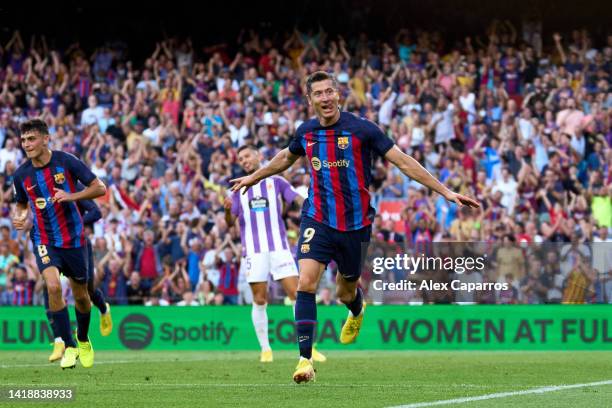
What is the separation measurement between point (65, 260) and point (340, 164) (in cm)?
374

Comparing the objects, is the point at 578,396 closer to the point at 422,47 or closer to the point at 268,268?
the point at 268,268

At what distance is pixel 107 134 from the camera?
26016 mm

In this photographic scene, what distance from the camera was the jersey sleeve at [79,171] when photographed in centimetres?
1267

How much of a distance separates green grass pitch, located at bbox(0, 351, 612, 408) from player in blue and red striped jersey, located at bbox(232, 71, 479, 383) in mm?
897

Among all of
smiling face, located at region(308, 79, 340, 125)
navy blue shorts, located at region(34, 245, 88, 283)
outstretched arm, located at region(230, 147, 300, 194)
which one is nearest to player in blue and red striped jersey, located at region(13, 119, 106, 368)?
navy blue shorts, located at region(34, 245, 88, 283)

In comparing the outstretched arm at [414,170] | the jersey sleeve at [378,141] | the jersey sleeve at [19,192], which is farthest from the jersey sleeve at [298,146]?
the jersey sleeve at [19,192]

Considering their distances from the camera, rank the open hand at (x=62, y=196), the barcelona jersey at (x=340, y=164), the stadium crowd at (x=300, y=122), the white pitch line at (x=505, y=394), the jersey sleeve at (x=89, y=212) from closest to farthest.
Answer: the white pitch line at (x=505, y=394) < the barcelona jersey at (x=340, y=164) < the open hand at (x=62, y=196) < the jersey sleeve at (x=89, y=212) < the stadium crowd at (x=300, y=122)

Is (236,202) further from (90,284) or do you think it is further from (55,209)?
(55,209)

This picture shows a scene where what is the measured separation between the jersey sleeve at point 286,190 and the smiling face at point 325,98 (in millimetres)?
4449

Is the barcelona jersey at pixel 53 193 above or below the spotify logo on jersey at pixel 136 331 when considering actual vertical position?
above

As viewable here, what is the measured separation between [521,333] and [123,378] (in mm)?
8885

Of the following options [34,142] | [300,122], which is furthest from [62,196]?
[300,122]

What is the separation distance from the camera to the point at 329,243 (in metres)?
10.5

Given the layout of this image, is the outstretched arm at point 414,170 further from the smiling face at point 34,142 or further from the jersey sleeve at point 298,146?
the smiling face at point 34,142
